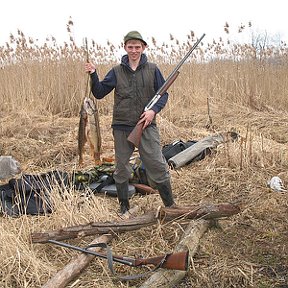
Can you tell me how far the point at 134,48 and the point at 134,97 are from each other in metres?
0.45

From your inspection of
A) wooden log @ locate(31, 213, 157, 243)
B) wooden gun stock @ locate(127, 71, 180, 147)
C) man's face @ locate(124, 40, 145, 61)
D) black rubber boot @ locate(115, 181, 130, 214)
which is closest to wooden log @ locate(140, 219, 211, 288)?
wooden log @ locate(31, 213, 157, 243)

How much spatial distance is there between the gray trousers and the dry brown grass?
1.52 ft

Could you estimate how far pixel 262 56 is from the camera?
35.4ft

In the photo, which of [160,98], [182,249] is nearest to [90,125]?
[160,98]

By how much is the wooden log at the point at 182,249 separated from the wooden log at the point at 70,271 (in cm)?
51

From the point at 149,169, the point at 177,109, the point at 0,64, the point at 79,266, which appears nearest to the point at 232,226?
the point at 149,169

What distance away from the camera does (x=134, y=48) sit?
3926mm

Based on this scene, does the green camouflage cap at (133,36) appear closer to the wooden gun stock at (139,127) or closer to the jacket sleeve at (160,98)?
the jacket sleeve at (160,98)

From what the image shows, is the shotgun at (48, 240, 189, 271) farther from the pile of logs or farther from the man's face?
the man's face

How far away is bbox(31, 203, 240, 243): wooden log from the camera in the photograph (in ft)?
11.7

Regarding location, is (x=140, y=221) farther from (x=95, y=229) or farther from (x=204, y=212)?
(x=204, y=212)

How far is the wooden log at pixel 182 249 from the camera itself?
3.05 metres

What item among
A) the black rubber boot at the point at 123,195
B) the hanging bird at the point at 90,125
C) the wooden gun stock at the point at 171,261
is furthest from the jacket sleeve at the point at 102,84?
the wooden gun stock at the point at 171,261

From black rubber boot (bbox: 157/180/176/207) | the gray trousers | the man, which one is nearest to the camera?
the man
